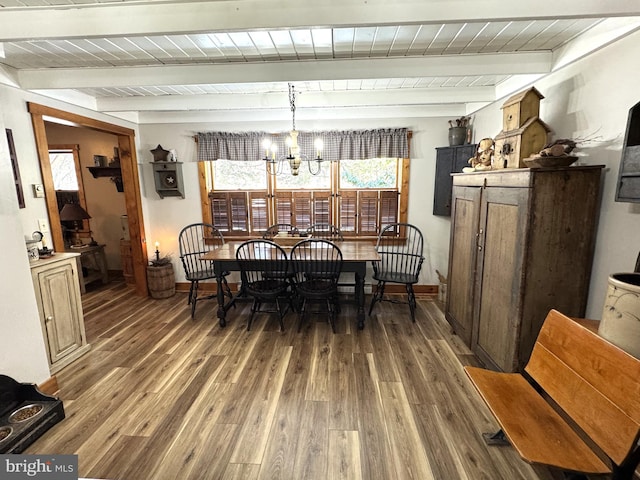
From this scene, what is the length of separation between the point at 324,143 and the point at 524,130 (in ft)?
7.65

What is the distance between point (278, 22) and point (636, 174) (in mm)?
1895

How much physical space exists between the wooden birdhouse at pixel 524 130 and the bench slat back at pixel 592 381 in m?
1.17

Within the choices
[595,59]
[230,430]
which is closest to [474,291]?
[595,59]

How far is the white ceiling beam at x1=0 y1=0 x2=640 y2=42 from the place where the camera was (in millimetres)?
1427

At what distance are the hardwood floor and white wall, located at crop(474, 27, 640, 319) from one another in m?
1.19

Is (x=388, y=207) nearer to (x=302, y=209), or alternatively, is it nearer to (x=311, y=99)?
(x=302, y=209)

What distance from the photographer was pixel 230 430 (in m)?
1.86

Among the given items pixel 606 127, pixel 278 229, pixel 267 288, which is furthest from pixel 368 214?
pixel 606 127

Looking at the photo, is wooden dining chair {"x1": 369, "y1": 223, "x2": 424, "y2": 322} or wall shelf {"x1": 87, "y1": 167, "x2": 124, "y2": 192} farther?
wall shelf {"x1": 87, "y1": 167, "x2": 124, "y2": 192}

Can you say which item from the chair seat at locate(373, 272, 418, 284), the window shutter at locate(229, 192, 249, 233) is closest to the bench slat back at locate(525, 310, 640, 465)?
the chair seat at locate(373, 272, 418, 284)

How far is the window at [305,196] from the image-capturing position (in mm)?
4023

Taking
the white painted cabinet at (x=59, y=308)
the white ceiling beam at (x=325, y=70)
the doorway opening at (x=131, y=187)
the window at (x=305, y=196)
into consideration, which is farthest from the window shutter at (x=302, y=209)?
the white painted cabinet at (x=59, y=308)

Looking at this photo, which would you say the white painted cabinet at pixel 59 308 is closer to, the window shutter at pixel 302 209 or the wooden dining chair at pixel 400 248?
the window shutter at pixel 302 209

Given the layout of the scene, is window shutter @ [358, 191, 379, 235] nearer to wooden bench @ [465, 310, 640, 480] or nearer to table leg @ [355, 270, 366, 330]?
table leg @ [355, 270, 366, 330]
